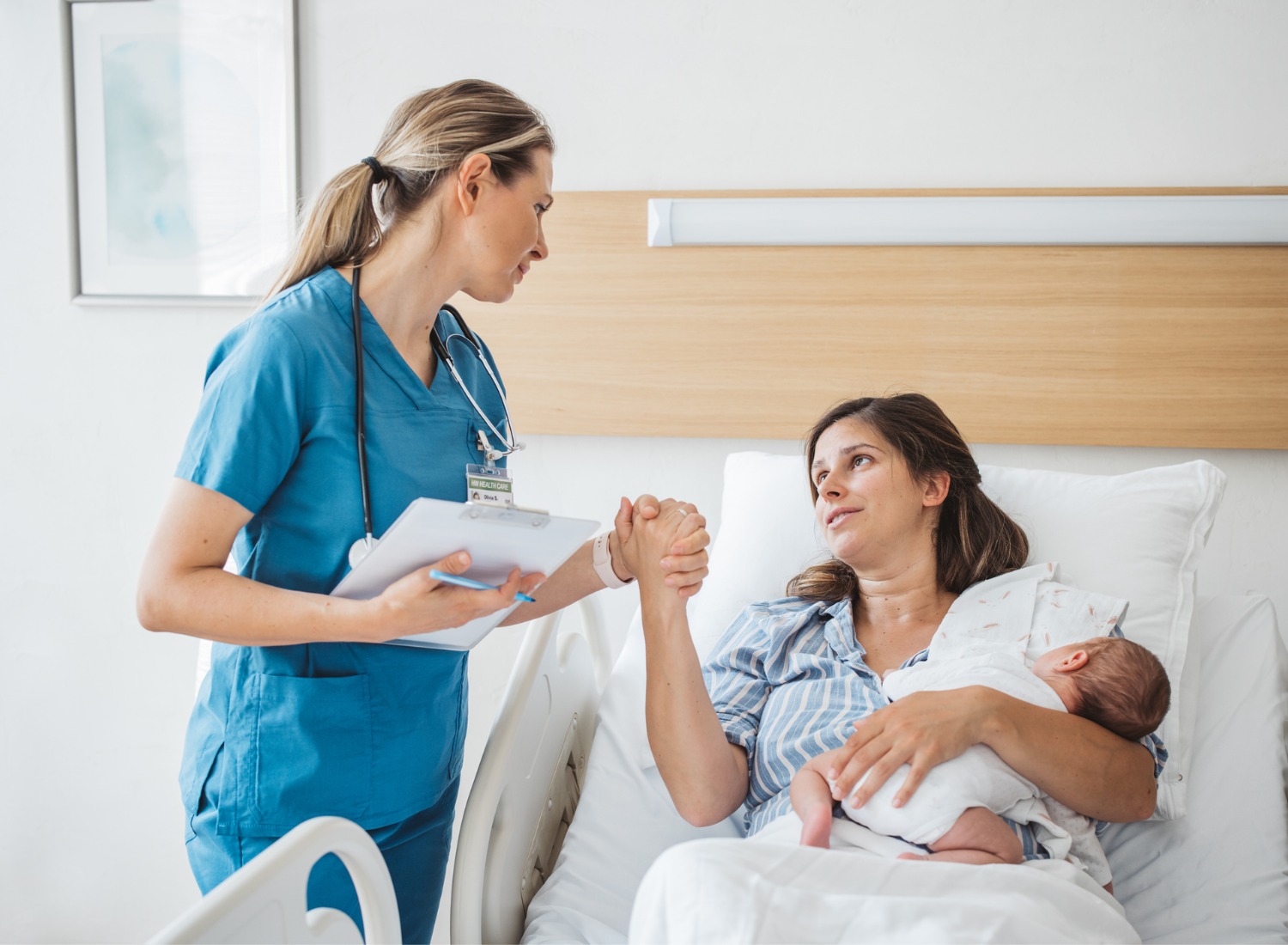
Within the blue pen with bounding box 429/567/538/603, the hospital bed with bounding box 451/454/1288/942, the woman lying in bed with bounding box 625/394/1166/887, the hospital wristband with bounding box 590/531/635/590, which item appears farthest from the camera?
the hospital wristband with bounding box 590/531/635/590

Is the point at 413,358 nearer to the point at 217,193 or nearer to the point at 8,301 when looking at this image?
the point at 217,193

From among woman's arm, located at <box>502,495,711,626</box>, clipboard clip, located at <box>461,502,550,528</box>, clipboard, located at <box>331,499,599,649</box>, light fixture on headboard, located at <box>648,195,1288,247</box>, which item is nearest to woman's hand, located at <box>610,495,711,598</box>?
woman's arm, located at <box>502,495,711,626</box>

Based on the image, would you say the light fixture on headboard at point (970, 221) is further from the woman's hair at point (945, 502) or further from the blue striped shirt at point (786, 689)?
the blue striped shirt at point (786, 689)

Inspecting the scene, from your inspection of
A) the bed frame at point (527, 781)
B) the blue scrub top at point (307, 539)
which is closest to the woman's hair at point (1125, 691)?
the bed frame at point (527, 781)

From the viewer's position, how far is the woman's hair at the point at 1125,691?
1310 millimetres

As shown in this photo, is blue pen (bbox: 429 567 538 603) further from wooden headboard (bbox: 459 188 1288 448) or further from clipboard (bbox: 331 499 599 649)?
wooden headboard (bbox: 459 188 1288 448)

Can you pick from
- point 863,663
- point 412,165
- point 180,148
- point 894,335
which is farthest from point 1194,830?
point 180,148

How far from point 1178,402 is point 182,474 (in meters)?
1.90

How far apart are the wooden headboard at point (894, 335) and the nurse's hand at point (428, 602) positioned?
114 centimetres

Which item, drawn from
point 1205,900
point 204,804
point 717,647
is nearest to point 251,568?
point 204,804

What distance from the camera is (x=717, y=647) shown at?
64.2 inches

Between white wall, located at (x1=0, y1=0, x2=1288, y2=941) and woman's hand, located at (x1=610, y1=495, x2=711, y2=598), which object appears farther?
white wall, located at (x1=0, y1=0, x2=1288, y2=941)

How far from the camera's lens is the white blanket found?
0.92m

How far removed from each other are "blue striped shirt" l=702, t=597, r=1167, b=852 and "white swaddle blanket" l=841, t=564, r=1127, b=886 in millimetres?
79
